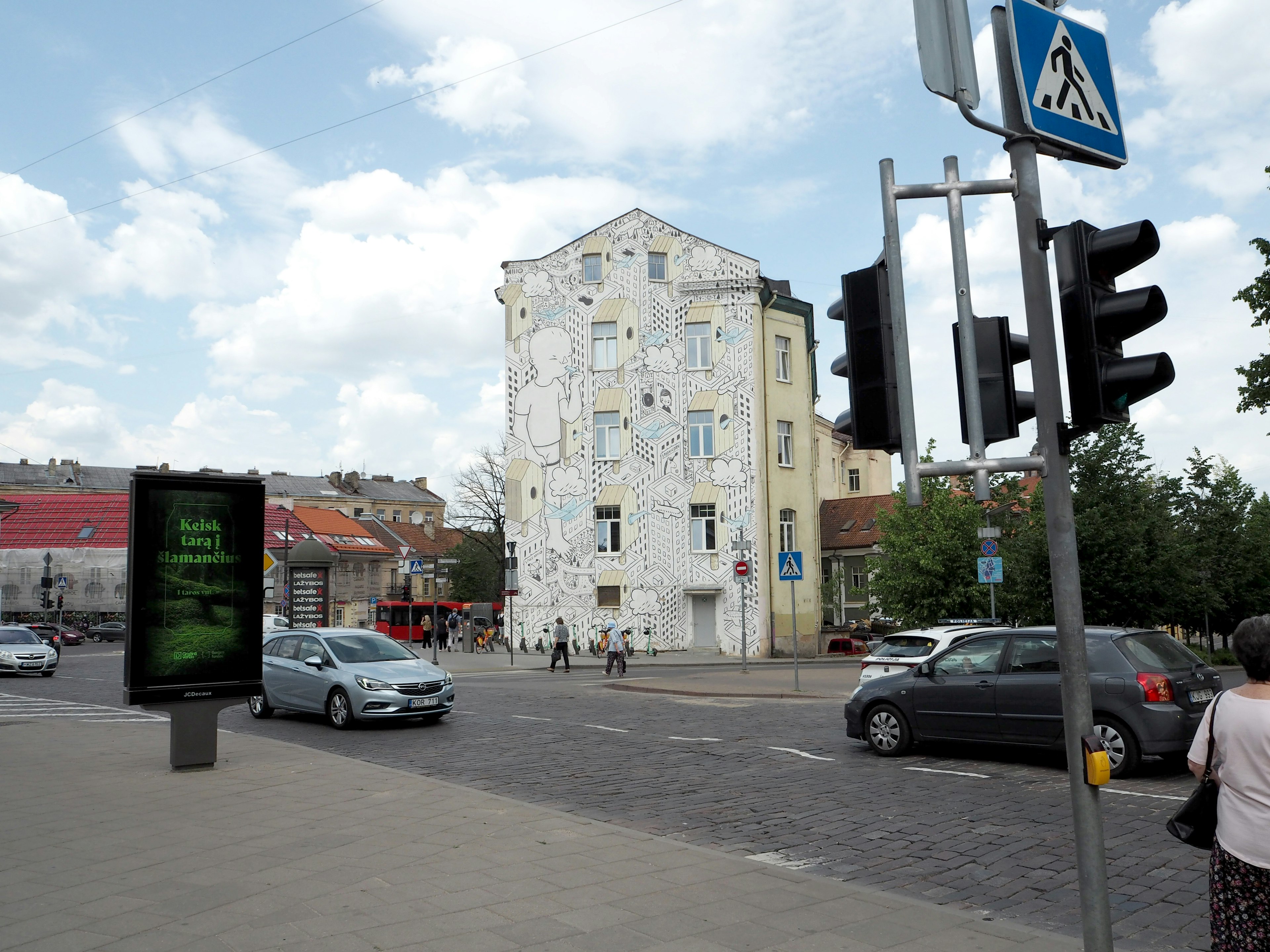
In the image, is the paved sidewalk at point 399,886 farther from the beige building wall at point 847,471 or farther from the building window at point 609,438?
the beige building wall at point 847,471

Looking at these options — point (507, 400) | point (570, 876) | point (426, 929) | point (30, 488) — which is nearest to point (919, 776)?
point (570, 876)

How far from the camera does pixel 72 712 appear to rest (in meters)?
20.2

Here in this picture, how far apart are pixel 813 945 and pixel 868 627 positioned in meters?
48.1

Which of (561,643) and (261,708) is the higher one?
(561,643)

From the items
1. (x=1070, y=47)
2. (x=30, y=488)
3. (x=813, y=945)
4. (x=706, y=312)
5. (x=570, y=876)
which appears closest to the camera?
(x=1070, y=47)

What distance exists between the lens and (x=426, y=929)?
560 centimetres

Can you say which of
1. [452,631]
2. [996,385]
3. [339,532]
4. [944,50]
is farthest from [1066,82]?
[339,532]

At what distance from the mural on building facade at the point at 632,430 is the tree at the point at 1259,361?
22655 mm

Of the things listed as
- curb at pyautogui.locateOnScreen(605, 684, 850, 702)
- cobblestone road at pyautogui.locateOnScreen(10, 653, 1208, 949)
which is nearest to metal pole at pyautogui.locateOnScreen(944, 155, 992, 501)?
cobblestone road at pyautogui.locateOnScreen(10, 653, 1208, 949)

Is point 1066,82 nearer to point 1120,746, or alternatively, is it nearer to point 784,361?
point 1120,746

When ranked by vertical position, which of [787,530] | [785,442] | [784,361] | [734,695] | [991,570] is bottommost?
[734,695]

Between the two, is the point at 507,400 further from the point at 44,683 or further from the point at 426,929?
the point at 426,929

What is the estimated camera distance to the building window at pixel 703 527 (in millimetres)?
45125

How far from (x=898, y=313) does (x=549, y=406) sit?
42.6m
